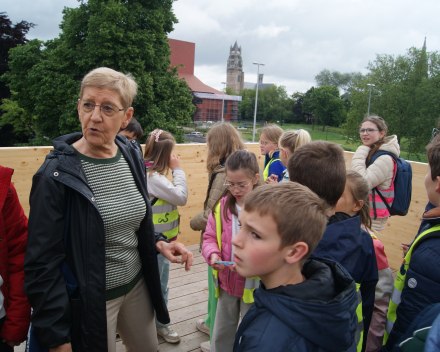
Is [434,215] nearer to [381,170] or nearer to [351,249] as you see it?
[351,249]

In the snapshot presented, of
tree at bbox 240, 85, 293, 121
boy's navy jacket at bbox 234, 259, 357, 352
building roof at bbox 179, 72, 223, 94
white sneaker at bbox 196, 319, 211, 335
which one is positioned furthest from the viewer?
tree at bbox 240, 85, 293, 121

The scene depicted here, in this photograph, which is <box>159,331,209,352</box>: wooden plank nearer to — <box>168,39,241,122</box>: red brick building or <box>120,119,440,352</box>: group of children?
<box>120,119,440,352</box>: group of children

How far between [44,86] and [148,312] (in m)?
19.3

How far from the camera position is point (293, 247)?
1.10m

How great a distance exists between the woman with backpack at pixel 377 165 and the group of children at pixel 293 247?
1505mm

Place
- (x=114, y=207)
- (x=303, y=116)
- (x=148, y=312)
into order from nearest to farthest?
(x=114, y=207), (x=148, y=312), (x=303, y=116)

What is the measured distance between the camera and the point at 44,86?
58.4 feet

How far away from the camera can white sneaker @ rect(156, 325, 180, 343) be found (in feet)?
9.02

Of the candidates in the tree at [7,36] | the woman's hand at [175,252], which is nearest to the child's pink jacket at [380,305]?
the woman's hand at [175,252]

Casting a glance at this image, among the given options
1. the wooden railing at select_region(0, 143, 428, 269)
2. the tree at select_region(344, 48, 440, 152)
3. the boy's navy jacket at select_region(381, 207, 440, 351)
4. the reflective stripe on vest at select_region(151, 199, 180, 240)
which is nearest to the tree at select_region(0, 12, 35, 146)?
the wooden railing at select_region(0, 143, 428, 269)

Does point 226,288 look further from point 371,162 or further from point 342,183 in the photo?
point 371,162

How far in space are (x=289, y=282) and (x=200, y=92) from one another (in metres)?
61.1

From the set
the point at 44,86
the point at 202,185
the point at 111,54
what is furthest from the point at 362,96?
the point at 202,185

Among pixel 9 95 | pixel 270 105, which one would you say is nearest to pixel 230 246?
pixel 9 95
